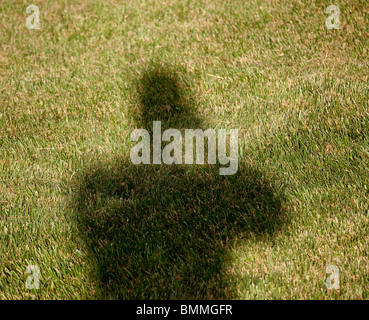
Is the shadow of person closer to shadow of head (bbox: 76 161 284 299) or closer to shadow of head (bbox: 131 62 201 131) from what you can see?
shadow of head (bbox: 76 161 284 299)

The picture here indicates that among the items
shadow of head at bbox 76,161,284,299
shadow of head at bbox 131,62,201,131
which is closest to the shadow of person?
shadow of head at bbox 76,161,284,299

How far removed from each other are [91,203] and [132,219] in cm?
42

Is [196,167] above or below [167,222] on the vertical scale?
above

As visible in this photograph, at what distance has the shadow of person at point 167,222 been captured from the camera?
114 inches

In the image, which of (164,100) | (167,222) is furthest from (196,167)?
(164,100)

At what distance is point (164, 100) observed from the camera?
15.2 feet

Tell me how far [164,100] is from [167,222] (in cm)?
176

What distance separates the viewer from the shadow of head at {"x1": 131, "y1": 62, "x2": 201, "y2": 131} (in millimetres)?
4379

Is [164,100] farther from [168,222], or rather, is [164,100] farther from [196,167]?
[168,222]

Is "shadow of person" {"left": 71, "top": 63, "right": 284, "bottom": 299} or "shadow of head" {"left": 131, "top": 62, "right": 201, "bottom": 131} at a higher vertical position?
"shadow of head" {"left": 131, "top": 62, "right": 201, "bottom": 131}

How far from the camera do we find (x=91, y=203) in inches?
139

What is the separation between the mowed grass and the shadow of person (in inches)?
0.4

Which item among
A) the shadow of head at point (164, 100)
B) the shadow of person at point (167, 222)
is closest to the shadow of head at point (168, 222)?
the shadow of person at point (167, 222)
